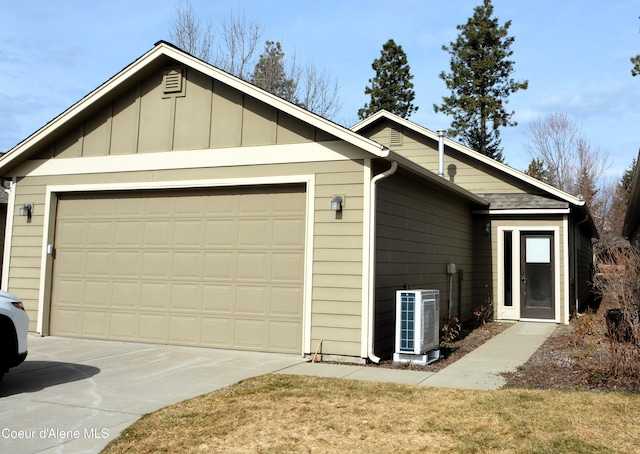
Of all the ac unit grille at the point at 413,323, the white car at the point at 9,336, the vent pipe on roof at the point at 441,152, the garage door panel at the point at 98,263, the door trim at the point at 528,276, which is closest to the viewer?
the white car at the point at 9,336

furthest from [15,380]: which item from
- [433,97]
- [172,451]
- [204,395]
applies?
[433,97]

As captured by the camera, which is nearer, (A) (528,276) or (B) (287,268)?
(B) (287,268)

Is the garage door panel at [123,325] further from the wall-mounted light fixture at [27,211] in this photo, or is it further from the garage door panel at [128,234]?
the wall-mounted light fixture at [27,211]

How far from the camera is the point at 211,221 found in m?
8.88

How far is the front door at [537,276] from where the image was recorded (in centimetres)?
1340

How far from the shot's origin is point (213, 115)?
886 cm

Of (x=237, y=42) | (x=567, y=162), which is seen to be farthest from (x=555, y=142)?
(x=237, y=42)

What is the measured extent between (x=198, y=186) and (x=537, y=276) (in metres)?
8.95

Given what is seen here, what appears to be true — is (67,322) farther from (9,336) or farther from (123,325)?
(9,336)

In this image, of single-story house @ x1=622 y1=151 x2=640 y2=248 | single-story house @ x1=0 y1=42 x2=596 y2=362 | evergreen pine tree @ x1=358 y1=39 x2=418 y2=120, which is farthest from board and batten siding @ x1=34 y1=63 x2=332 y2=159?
evergreen pine tree @ x1=358 y1=39 x2=418 y2=120

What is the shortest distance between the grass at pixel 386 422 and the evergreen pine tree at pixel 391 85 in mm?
26036

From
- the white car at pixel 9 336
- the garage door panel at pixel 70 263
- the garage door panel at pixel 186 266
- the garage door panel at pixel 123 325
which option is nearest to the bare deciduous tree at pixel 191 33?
the garage door panel at pixel 70 263

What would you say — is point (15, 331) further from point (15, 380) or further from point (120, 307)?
point (120, 307)

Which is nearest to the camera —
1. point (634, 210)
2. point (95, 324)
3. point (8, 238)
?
point (95, 324)
